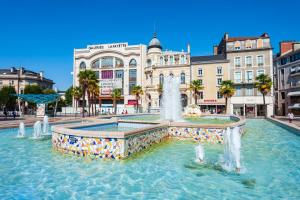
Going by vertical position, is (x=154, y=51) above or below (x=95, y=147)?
above

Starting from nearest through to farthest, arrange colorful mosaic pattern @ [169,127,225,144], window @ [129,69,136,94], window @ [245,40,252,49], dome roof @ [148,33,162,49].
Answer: colorful mosaic pattern @ [169,127,225,144] → window @ [245,40,252,49] → dome roof @ [148,33,162,49] → window @ [129,69,136,94]

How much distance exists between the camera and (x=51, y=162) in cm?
910

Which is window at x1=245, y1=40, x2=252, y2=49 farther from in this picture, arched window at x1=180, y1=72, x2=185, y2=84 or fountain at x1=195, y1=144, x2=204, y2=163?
fountain at x1=195, y1=144, x2=204, y2=163

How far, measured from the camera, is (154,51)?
62.0 m

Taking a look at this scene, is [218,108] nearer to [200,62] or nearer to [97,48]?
[200,62]

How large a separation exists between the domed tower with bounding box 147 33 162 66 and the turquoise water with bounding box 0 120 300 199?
51052 mm

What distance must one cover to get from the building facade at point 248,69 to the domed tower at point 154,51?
17.5 meters

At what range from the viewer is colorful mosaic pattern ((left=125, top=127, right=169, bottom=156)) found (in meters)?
9.84

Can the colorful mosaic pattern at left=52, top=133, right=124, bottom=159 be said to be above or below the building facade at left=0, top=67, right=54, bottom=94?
below

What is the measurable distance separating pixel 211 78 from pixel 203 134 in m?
42.2

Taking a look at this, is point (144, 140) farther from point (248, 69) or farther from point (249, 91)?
point (248, 69)

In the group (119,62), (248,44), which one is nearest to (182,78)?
(248,44)

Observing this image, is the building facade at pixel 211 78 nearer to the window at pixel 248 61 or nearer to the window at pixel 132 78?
the window at pixel 248 61

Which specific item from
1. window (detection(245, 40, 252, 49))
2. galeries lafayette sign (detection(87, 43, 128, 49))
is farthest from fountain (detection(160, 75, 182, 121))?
galeries lafayette sign (detection(87, 43, 128, 49))
